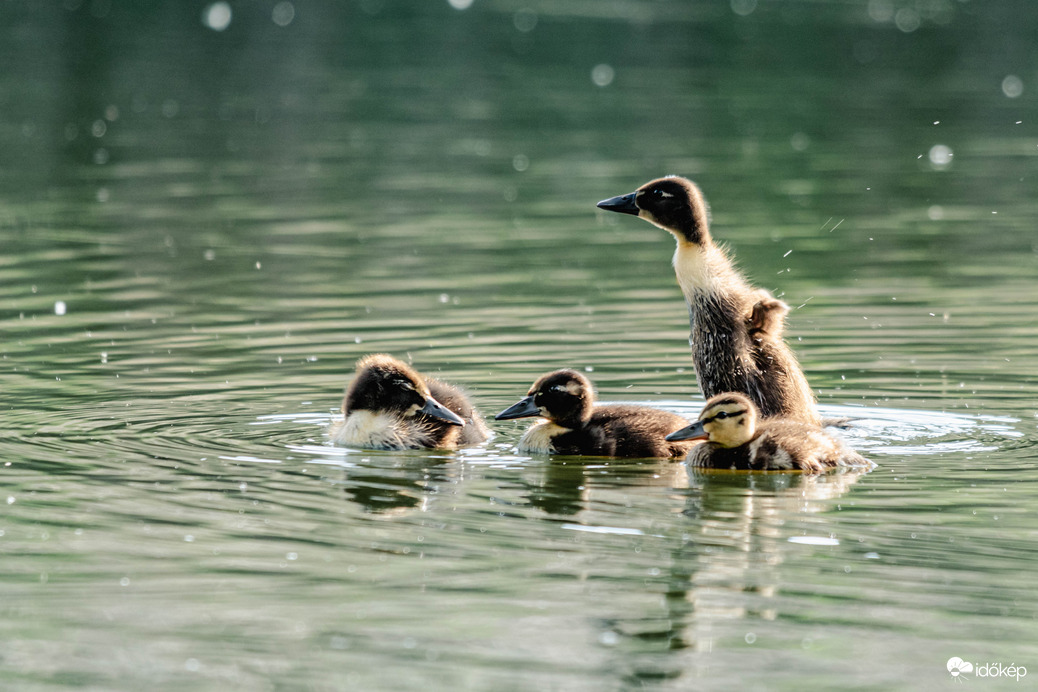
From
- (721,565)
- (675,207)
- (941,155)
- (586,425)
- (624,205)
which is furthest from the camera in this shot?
(941,155)

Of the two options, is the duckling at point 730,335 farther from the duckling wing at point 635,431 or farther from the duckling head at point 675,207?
the duckling wing at point 635,431

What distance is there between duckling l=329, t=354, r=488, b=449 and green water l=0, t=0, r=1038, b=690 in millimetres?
227

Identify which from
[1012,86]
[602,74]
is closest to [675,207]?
[1012,86]

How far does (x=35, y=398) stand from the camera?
32.1ft

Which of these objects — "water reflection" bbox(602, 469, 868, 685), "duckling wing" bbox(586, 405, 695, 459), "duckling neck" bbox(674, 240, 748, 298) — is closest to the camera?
"water reflection" bbox(602, 469, 868, 685)

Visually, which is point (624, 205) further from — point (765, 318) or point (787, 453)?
point (787, 453)

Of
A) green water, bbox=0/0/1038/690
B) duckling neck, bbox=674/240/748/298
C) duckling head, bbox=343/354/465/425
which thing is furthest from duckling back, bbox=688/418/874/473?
duckling head, bbox=343/354/465/425

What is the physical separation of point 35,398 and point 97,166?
41.4 ft

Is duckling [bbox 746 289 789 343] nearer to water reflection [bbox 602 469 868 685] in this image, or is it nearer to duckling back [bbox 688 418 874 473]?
duckling back [bbox 688 418 874 473]

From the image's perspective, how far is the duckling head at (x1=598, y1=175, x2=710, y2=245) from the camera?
9.69 m

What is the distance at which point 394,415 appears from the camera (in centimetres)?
913

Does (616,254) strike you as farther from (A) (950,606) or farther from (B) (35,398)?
(A) (950,606)

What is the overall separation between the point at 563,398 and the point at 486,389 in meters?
1.58

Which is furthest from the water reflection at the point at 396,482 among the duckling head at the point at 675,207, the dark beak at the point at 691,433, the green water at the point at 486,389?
the duckling head at the point at 675,207
